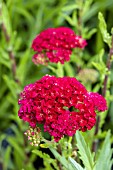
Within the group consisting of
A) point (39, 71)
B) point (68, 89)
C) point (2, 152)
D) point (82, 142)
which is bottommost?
point (82, 142)

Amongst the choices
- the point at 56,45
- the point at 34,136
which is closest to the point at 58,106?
the point at 34,136

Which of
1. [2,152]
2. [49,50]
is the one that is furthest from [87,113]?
[2,152]

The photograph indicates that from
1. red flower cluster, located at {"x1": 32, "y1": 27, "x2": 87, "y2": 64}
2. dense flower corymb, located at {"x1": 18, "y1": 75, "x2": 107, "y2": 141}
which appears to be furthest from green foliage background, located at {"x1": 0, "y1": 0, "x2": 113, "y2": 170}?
dense flower corymb, located at {"x1": 18, "y1": 75, "x2": 107, "y2": 141}

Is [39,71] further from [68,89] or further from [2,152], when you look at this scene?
[68,89]

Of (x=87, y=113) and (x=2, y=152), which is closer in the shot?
(x=87, y=113)

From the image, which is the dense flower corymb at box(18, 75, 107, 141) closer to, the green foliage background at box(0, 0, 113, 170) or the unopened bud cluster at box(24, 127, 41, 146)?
the unopened bud cluster at box(24, 127, 41, 146)

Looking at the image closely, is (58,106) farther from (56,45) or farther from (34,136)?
(56,45)
